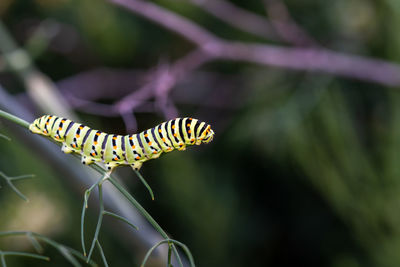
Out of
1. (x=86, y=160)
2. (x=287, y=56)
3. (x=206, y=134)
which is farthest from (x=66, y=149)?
(x=287, y=56)

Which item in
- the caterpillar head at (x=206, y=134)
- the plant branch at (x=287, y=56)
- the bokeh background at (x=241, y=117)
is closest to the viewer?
the caterpillar head at (x=206, y=134)

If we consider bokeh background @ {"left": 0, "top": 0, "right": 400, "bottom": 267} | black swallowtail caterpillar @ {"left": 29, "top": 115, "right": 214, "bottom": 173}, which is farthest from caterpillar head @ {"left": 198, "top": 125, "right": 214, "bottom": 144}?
bokeh background @ {"left": 0, "top": 0, "right": 400, "bottom": 267}

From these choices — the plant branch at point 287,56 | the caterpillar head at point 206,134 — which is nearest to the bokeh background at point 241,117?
the plant branch at point 287,56

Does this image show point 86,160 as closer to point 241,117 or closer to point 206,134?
point 206,134

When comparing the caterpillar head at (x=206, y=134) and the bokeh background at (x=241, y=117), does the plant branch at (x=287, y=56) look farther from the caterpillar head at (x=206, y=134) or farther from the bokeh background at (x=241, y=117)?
the caterpillar head at (x=206, y=134)

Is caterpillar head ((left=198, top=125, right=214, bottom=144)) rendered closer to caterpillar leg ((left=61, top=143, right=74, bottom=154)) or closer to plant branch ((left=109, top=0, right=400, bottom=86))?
caterpillar leg ((left=61, top=143, right=74, bottom=154))
